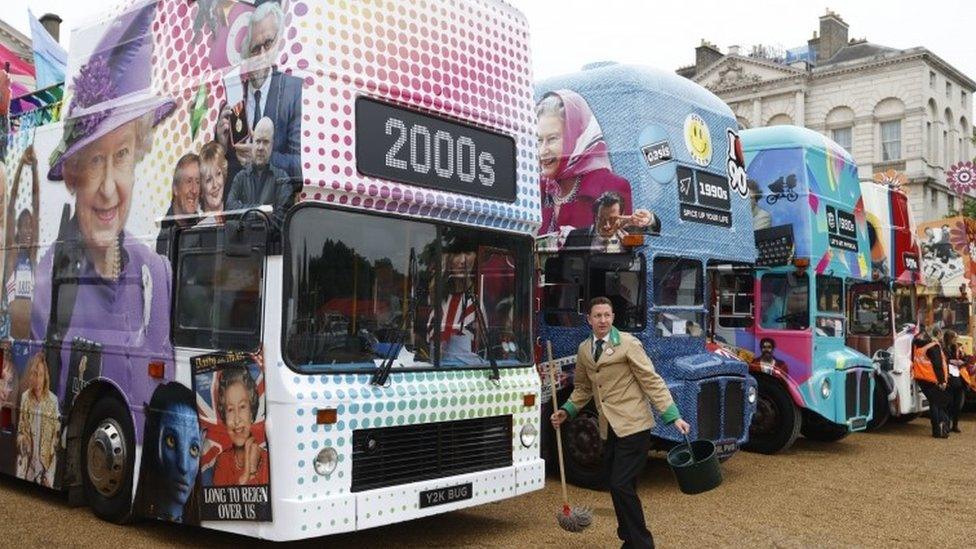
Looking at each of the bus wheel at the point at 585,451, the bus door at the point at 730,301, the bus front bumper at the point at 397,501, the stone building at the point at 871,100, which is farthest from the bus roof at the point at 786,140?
the stone building at the point at 871,100

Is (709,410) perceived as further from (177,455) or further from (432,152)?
(177,455)

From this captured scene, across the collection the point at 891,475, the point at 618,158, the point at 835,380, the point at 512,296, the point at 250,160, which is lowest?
the point at 891,475

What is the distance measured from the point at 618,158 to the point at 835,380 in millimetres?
4782

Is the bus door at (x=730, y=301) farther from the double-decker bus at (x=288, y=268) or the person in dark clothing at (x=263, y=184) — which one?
the person in dark clothing at (x=263, y=184)

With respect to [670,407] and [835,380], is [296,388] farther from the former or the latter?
[835,380]

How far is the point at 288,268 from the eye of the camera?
A: 19.9ft

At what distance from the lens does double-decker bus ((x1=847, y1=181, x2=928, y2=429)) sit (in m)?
14.4

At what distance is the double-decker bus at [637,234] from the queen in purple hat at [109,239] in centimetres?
453

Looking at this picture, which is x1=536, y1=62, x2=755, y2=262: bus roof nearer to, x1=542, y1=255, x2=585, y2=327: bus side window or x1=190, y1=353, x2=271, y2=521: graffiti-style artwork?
x1=542, y1=255, x2=585, y2=327: bus side window

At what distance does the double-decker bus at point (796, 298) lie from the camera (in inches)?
493

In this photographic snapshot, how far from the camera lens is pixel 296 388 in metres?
6.00

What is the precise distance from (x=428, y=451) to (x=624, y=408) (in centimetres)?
139

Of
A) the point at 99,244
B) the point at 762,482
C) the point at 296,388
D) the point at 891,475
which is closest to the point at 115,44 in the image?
the point at 99,244

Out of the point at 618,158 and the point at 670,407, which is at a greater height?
the point at 618,158
